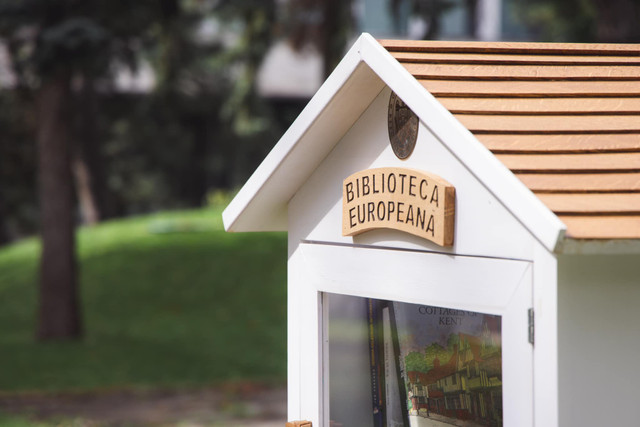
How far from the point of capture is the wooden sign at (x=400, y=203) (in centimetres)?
252

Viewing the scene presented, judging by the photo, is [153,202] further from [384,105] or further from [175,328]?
[384,105]

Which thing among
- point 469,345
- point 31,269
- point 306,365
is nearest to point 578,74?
point 469,345

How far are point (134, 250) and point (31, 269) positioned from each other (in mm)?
2281

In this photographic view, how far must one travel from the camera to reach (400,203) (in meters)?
2.67

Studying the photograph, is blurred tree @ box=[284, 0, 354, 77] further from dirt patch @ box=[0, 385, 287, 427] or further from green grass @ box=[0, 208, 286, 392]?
dirt patch @ box=[0, 385, 287, 427]

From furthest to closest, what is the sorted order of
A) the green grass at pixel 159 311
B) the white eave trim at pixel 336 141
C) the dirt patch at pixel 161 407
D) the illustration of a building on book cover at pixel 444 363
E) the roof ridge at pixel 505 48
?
the green grass at pixel 159 311 < the dirt patch at pixel 161 407 < the roof ridge at pixel 505 48 < the illustration of a building on book cover at pixel 444 363 < the white eave trim at pixel 336 141

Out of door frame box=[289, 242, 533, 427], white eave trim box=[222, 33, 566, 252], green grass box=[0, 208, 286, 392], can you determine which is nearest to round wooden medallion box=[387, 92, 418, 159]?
white eave trim box=[222, 33, 566, 252]

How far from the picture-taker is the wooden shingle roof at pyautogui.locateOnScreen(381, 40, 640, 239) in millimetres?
2264

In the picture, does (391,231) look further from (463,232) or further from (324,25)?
(324,25)

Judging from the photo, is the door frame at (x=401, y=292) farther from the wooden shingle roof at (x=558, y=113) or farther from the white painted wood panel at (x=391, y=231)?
the wooden shingle roof at (x=558, y=113)

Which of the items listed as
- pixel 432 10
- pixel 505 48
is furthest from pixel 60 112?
pixel 505 48

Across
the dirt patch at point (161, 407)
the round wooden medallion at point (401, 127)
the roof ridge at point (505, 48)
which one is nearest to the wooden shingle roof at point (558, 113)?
the roof ridge at point (505, 48)

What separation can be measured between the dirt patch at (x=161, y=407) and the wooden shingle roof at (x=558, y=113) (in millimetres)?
6368

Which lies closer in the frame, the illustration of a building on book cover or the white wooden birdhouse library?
the white wooden birdhouse library
